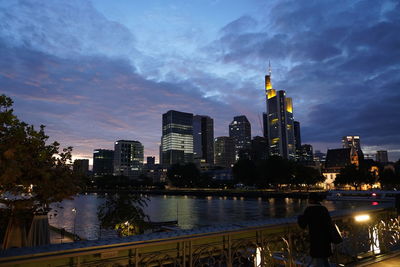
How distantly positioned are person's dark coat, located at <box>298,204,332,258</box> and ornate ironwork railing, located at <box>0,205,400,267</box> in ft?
2.37

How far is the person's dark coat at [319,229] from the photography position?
218 inches

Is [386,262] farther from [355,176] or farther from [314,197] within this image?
[355,176]

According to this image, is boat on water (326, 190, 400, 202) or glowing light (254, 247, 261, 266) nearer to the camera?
glowing light (254, 247, 261, 266)

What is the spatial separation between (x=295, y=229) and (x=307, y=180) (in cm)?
13064

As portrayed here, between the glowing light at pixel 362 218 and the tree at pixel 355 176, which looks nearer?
the glowing light at pixel 362 218

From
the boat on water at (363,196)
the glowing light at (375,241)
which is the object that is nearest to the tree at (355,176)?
the boat on water at (363,196)

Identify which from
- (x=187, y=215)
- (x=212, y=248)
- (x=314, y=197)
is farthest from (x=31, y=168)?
(x=187, y=215)

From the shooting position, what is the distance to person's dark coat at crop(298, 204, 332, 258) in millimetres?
5539

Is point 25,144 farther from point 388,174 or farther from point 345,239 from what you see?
point 388,174

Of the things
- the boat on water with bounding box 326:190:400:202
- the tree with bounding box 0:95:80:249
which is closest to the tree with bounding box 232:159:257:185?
the boat on water with bounding box 326:190:400:202

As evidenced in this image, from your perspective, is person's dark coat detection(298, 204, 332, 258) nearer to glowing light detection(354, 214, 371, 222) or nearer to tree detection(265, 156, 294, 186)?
glowing light detection(354, 214, 371, 222)

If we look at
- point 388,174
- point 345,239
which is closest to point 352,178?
point 388,174

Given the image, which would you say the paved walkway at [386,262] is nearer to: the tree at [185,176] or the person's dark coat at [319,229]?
the person's dark coat at [319,229]

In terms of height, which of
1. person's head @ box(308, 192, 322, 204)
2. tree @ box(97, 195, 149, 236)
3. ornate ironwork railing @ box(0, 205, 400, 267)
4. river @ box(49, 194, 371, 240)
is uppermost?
person's head @ box(308, 192, 322, 204)
